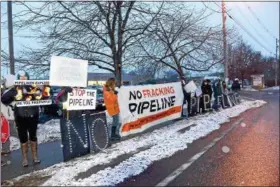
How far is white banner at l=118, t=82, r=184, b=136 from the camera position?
1116cm

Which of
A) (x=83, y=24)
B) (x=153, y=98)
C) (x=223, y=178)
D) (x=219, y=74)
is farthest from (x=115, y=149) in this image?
(x=219, y=74)

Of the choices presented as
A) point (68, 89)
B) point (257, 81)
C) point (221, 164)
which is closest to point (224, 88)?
point (257, 81)

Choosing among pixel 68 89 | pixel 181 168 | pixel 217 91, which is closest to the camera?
pixel 181 168

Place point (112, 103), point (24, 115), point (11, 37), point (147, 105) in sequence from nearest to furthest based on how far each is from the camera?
point (24, 115) < point (112, 103) < point (147, 105) < point (11, 37)

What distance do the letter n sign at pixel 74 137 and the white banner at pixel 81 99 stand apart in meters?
0.33

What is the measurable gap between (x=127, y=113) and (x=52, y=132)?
3402 millimetres

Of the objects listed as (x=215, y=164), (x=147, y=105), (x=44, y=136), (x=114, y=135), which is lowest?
(x=44, y=136)

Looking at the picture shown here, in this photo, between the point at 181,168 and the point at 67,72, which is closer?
the point at 181,168

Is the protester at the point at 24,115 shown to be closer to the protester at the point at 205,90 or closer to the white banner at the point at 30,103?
the white banner at the point at 30,103

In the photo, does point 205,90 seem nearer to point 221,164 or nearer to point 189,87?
point 189,87

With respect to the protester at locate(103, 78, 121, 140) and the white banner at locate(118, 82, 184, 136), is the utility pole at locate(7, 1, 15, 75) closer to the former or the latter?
the white banner at locate(118, 82, 184, 136)

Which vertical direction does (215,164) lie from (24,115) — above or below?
below

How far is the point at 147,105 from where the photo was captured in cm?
1248

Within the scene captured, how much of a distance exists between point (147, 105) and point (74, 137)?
4.81 m
